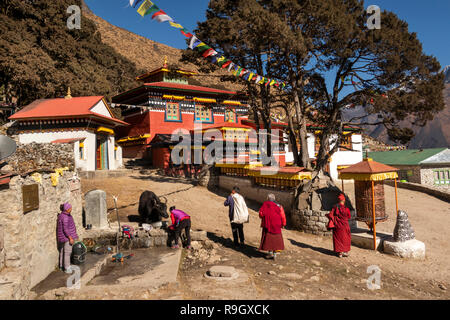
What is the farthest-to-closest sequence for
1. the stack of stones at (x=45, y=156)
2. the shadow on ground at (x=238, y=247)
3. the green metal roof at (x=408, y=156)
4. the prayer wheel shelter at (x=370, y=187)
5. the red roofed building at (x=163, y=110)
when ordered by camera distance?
the green metal roof at (x=408, y=156)
the red roofed building at (x=163, y=110)
the stack of stones at (x=45, y=156)
the prayer wheel shelter at (x=370, y=187)
the shadow on ground at (x=238, y=247)

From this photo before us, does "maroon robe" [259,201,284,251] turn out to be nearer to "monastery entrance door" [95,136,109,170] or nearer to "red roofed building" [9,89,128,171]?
"red roofed building" [9,89,128,171]

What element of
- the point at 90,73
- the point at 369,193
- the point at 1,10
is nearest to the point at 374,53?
the point at 369,193

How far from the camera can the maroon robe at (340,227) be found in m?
7.58

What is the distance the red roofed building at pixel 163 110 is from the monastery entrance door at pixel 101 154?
16.2 ft

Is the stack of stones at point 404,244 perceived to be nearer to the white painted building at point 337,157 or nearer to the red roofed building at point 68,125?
the white painted building at point 337,157

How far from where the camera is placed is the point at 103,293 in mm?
4648

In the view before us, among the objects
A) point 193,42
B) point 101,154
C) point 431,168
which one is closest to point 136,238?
point 193,42

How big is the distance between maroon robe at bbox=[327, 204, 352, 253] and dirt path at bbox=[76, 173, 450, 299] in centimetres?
34

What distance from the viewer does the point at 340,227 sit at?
7609 mm

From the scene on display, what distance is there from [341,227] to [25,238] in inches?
283

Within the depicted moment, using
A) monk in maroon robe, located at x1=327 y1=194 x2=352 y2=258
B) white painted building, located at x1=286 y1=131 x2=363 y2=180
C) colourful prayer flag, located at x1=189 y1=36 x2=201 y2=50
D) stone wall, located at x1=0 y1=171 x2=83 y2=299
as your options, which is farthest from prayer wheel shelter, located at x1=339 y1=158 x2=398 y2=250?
white painted building, located at x1=286 y1=131 x2=363 y2=180

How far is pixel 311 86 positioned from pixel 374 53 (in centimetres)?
376

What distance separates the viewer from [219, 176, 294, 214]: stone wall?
1166 cm

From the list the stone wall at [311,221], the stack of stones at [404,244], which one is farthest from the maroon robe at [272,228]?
the stack of stones at [404,244]
